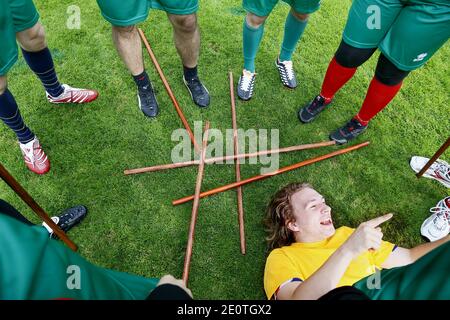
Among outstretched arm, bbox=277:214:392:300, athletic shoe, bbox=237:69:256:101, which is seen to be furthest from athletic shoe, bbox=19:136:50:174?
outstretched arm, bbox=277:214:392:300

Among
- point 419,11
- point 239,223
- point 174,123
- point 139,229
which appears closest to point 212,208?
point 239,223

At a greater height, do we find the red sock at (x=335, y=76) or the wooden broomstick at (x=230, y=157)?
the red sock at (x=335, y=76)

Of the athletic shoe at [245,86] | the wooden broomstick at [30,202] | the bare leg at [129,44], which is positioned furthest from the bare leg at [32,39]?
the athletic shoe at [245,86]

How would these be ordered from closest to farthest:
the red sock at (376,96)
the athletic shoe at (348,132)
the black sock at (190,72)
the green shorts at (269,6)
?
the red sock at (376,96) < the green shorts at (269,6) < the athletic shoe at (348,132) < the black sock at (190,72)

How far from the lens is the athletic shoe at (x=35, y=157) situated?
2.63 metres

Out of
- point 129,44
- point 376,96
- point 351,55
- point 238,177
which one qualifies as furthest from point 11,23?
point 376,96

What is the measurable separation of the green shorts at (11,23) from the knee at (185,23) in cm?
88

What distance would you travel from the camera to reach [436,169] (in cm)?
271

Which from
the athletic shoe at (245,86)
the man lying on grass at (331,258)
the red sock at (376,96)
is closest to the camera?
the man lying on grass at (331,258)

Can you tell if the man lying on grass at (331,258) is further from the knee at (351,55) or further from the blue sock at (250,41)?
the blue sock at (250,41)

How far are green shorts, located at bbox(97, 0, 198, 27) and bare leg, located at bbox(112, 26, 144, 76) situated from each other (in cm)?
13

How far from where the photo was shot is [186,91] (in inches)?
125

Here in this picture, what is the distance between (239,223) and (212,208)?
0.72ft
